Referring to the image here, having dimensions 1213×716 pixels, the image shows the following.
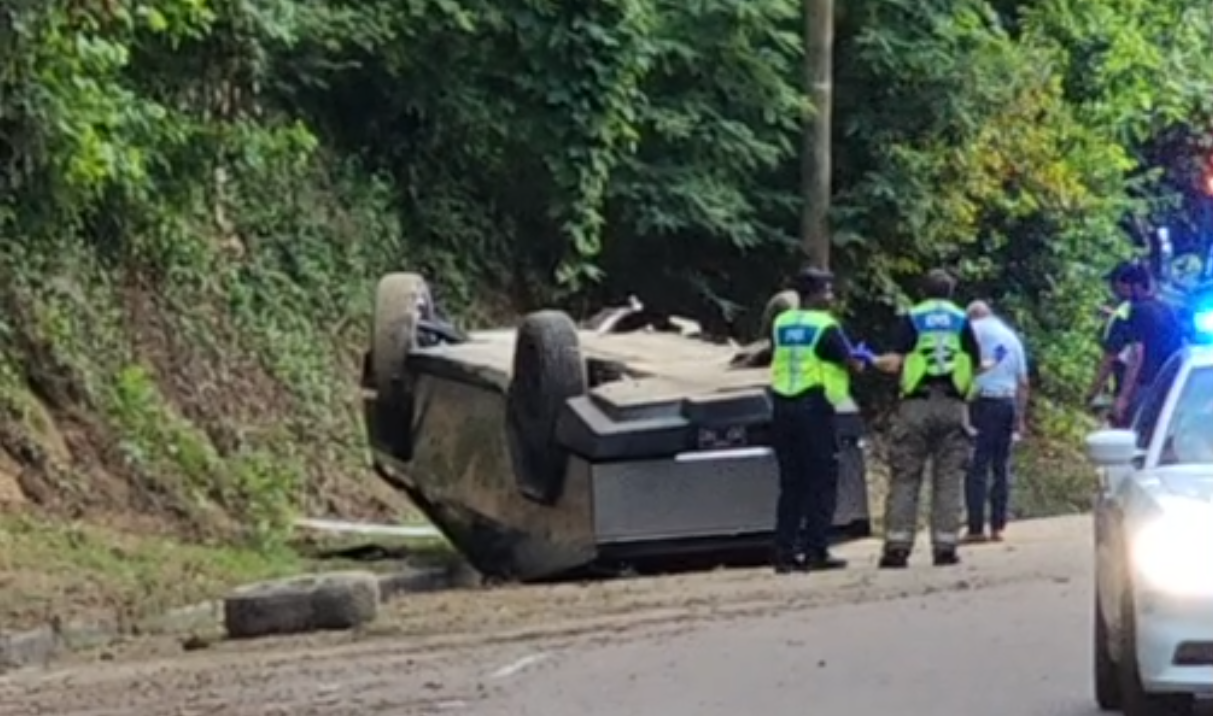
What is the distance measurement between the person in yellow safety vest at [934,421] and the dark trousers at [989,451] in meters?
2.14

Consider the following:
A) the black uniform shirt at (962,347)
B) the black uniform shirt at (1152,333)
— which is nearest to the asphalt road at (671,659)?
the black uniform shirt at (962,347)

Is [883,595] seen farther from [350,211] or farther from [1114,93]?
[1114,93]

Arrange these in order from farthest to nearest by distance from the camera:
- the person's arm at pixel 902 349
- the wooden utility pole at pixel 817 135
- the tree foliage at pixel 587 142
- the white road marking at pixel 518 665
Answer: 1. the wooden utility pole at pixel 817 135
2. the tree foliage at pixel 587 142
3. the person's arm at pixel 902 349
4. the white road marking at pixel 518 665

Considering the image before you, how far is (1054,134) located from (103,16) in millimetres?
17664

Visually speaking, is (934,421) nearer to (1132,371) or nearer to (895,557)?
(895,557)

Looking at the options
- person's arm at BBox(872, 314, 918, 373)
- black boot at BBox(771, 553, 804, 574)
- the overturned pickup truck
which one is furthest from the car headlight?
person's arm at BBox(872, 314, 918, 373)

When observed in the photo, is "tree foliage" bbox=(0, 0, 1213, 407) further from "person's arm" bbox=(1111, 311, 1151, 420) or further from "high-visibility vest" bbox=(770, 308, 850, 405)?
"person's arm" bbox=(1111, 311, 1151, 420)

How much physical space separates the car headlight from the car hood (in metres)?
0.21

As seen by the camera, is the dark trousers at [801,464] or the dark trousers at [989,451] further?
the dark trousers at [989,451]

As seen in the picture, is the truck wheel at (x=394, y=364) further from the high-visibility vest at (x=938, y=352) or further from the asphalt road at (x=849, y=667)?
the asphalt road at (x=849, y=667)

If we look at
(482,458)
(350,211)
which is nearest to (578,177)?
(350,211)

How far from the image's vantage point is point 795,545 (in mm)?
18266

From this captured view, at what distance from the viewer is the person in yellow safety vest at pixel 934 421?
18.8 m

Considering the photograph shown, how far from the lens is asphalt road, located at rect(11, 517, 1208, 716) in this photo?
12391mm
